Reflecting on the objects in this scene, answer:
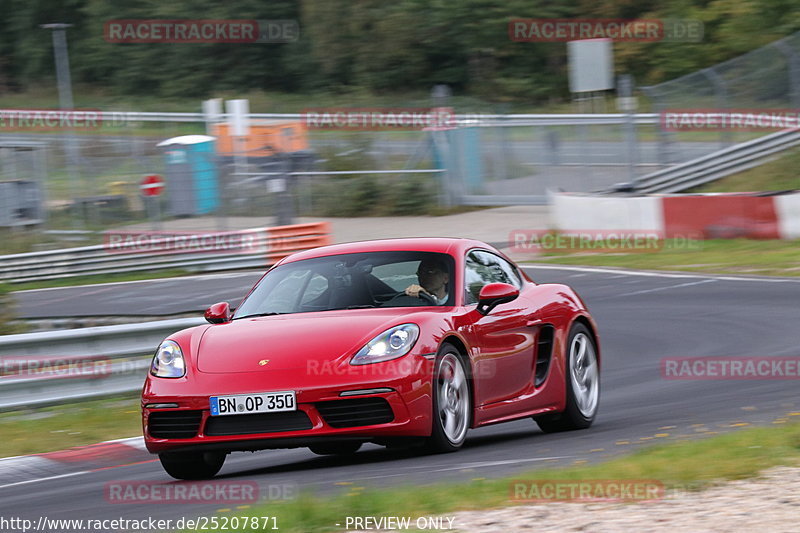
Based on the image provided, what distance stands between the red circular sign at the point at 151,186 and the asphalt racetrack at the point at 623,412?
30.4 ft

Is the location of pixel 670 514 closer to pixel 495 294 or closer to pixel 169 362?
pixel 495 294

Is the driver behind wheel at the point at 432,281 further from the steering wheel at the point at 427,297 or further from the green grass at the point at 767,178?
the green grass at the point at 767,178

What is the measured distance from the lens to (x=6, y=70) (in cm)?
7488

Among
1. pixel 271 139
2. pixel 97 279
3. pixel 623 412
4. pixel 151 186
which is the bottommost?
pixel 623 412

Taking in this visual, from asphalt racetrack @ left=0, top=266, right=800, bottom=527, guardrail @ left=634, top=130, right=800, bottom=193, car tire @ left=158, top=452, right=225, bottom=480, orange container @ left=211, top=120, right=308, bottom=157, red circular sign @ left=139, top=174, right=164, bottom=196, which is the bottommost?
asphalt racetrack @ left=0, top=266, right=800, bottom=527

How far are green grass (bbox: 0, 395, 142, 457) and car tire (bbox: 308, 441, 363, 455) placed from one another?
2683 mm

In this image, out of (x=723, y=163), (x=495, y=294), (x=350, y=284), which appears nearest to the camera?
(x=495, y=294)

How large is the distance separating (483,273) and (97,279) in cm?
1893

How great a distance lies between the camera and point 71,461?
8.80m

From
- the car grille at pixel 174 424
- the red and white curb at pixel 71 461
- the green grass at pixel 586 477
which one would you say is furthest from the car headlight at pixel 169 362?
the green grass at pixel 586 477

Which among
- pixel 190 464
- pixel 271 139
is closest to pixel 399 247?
pixel 190 464

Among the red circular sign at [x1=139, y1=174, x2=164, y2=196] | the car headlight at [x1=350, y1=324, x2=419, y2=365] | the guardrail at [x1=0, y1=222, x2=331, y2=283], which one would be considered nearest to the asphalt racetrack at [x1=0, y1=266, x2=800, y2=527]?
the car headlight at [x1=350, y1=324, x2=419, y2=365]

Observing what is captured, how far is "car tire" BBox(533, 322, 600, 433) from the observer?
28.6 feet

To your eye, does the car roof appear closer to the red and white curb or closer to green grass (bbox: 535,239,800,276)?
the red and white curb
